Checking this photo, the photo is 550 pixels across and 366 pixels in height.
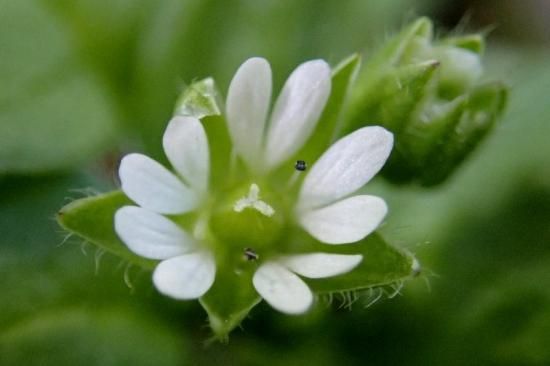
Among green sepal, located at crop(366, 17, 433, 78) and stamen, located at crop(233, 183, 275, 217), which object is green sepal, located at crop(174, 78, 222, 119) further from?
green sepal, located at crop(366, 17, 433, 78)

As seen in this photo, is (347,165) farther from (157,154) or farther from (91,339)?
(157,154)

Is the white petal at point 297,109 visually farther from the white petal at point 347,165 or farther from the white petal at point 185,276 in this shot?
the white petal at point 185,276

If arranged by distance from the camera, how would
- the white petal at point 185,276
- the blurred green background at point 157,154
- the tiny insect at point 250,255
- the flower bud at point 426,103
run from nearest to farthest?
the white petal at point 185,276 → the tiny insect at point 250,255 → the flower bud at point 426,103 → the blurred green background at point 157,154

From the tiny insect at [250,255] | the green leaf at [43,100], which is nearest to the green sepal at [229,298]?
the tiny insect at [250,255]

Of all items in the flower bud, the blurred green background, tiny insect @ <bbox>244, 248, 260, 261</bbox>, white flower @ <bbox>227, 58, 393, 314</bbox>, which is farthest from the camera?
the blurred green background

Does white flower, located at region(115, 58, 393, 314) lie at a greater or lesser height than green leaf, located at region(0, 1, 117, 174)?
lesser

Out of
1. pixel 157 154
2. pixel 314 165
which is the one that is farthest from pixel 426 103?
pixel 157 154

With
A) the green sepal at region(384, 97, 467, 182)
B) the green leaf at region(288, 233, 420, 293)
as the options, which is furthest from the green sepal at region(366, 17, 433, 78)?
the green leaf at region(288, 233, 420, 293)
